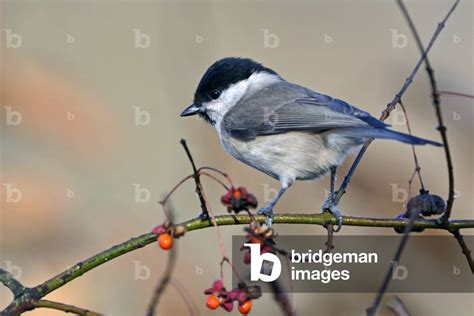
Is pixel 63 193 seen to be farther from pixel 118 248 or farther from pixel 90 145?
pixel 118 248

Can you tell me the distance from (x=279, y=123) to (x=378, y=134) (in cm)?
57

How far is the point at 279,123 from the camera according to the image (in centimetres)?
254

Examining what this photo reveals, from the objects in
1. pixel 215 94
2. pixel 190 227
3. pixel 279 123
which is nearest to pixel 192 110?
pixel 215 94

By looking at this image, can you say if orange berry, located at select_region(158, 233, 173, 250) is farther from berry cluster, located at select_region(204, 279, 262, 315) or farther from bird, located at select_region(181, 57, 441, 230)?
bird, located at select_region(181, 57, 441, 230)

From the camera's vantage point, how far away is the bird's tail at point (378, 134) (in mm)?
1752

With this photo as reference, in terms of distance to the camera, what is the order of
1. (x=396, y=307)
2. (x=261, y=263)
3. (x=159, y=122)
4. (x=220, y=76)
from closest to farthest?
(x=396, y=307) → (x=261, y=263) → (x=220, y=76) → (x=159, y=122)

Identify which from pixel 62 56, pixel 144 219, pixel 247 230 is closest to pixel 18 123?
pixel 144 219

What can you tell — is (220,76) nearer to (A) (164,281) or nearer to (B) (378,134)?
(B) (378,134)

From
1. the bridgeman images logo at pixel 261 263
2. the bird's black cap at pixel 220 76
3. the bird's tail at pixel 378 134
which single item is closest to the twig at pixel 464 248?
the bird's tail at pixel 378 134

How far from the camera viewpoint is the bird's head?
267 cm

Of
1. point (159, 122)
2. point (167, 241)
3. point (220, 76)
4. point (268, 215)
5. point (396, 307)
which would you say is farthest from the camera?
point (159, 122)

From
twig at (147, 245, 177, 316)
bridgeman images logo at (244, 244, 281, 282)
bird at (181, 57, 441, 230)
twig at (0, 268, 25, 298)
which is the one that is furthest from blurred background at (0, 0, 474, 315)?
twig at (147, 245, 177, 316)

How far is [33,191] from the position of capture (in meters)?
3.11

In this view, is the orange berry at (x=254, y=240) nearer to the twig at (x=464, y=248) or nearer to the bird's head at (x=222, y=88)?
the twig at (x=464, y=248)
